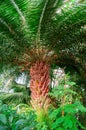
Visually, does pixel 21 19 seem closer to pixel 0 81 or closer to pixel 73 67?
pixel 73 67

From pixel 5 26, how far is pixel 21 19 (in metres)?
0.38

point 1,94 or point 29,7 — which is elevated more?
point 29,7

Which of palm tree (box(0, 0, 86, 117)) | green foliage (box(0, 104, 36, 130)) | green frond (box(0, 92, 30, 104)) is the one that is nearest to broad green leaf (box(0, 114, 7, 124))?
green foliage (box(0, 104, 36, 130))

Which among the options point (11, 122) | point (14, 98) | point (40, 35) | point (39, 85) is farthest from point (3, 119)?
point (14, 98)

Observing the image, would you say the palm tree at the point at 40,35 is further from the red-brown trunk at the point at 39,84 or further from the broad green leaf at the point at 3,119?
the broad green leaf at the point at 3,119

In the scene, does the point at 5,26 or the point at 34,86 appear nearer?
the point at 5,26

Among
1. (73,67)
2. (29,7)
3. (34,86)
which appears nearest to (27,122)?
(29,7)

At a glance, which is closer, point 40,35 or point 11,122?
point 11,122

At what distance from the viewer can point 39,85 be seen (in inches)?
314

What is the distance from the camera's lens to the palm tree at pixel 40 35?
23.2 ft

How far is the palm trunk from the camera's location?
7.58 metres

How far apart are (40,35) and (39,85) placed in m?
1.18

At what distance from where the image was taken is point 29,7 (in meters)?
7.22

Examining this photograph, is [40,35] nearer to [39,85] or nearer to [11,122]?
[39,85]
